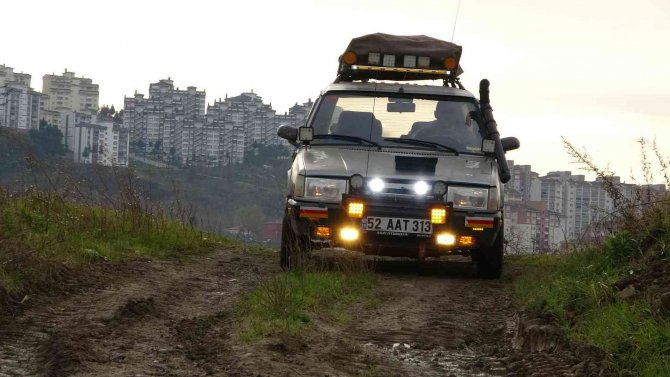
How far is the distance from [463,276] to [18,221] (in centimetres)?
441

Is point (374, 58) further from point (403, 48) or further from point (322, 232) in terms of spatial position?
point (322, 232)

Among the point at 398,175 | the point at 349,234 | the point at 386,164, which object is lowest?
the point at 349,234

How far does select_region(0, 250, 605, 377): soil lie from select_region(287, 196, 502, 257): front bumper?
604 millimetres

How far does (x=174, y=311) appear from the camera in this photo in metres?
6.94

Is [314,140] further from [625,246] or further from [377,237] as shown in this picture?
[625,246]

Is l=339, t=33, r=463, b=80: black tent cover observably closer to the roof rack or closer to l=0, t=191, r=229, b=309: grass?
the roof rack

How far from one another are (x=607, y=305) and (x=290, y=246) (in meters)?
3.88

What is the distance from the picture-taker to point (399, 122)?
33.2 feet

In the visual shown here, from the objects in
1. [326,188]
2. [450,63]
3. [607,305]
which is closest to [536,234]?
[450,63]

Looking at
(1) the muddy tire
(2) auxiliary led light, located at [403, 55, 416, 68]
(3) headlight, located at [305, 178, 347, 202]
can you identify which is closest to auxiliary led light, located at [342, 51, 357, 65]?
(2) auxiliary led light, located at [403, 55, 416, 68]

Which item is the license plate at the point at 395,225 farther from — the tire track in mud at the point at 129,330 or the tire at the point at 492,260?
the tire track in mud at the point at 129,330

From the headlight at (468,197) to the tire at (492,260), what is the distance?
0.52 meters

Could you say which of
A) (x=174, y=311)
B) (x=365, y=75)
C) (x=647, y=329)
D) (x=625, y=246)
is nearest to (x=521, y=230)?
(x=365, y=75)

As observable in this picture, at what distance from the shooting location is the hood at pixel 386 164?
916cm
